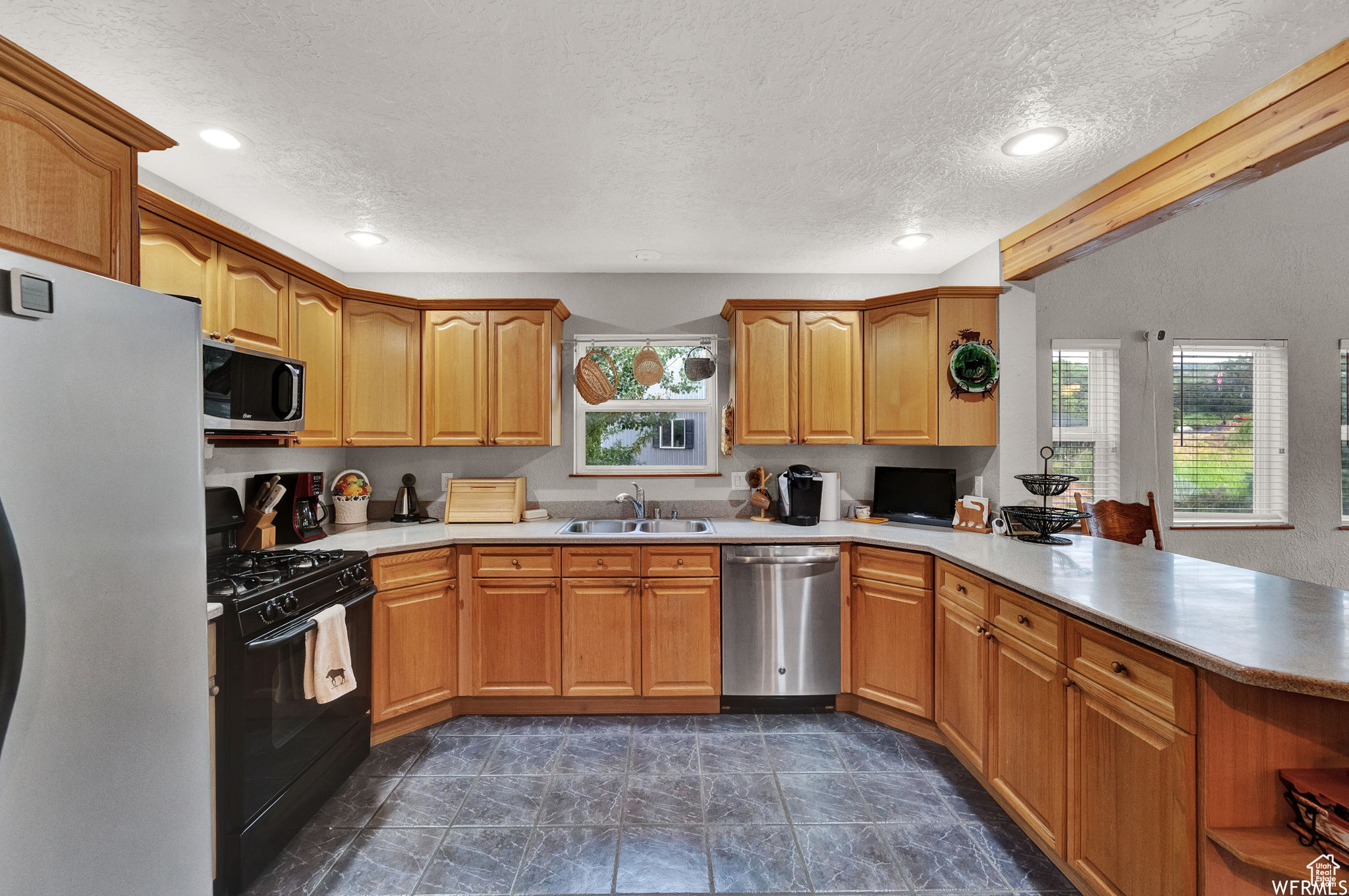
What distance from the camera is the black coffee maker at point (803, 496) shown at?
3174 mm

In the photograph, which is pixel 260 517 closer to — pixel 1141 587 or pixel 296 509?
pixel 296 509

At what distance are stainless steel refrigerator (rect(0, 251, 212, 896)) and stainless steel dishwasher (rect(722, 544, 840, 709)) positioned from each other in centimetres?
211

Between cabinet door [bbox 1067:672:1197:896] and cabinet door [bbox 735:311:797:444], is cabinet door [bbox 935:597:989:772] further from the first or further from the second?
cabinet door [bbox 735:311:797:444]

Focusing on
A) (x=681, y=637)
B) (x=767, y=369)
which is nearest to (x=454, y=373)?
(x=767, y=369)

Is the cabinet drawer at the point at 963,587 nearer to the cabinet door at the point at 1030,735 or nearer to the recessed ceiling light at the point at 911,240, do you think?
the cabinet door at the point at 1030,735

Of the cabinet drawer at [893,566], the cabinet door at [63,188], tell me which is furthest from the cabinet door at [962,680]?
the cabinet door at [63,188]

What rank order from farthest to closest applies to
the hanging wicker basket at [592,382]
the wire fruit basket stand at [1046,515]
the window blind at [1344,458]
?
the window blind at [1344,458] → the hanging wicker basket at [592,382] → the wire fruit basket stand at [1046,515]

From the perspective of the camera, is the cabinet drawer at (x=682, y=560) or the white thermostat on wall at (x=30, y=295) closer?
the white thermostat on wall at (x=30, y=295)

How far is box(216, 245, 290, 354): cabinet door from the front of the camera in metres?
2.23

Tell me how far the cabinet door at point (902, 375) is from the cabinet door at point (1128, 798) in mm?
1668

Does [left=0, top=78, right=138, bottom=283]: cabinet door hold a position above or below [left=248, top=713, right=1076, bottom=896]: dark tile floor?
above

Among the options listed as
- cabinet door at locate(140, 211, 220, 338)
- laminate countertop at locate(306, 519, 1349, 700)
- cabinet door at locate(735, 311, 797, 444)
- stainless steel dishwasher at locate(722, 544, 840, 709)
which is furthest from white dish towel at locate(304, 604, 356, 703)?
cabinet door at locate(735, 311, 797, 444)

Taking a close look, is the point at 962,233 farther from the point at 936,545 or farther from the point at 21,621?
the point at 21,621

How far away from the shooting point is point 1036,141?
1974 mm
